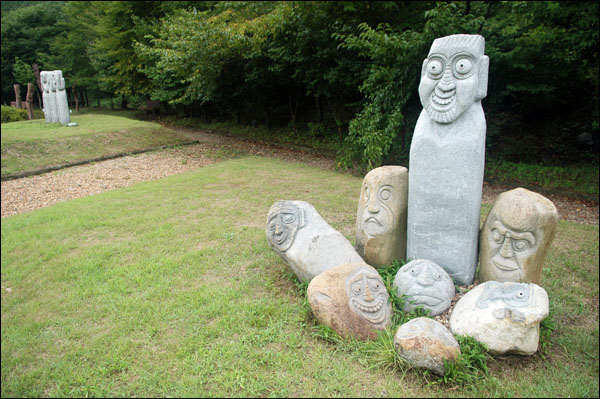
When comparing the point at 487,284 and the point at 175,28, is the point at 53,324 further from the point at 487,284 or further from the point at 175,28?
the point at 175,28

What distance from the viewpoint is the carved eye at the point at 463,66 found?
3453mm

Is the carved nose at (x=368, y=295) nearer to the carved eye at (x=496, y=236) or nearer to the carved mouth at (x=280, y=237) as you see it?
the carved mouth at (x=280, y=237)

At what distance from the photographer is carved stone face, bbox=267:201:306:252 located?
12.9ft

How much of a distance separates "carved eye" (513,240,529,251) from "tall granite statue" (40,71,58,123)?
573 inches

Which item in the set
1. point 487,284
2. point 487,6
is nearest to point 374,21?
point 487,6

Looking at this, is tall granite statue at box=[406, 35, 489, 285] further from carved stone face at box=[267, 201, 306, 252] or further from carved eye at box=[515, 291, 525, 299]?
carved stone face at box=[267, 201, 306, 252]

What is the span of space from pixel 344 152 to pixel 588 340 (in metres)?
7.08

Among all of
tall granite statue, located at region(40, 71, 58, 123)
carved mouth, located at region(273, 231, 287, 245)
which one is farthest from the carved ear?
tall granite statue, located at region(40, 71, 58, 123)

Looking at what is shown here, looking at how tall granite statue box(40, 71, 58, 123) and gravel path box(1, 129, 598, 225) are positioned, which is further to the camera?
tall granite statue box(40, 71, 58, 123)

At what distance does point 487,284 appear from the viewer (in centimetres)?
326

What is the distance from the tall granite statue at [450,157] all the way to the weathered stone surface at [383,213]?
159 millimetres

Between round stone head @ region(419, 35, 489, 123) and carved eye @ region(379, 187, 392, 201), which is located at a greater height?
round stone head @ region(419, 35, 489, 123)

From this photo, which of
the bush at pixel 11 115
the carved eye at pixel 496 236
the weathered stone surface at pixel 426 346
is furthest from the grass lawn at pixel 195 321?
the bush at pixel 11 115

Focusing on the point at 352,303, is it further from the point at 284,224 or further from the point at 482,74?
the point at 482,74
